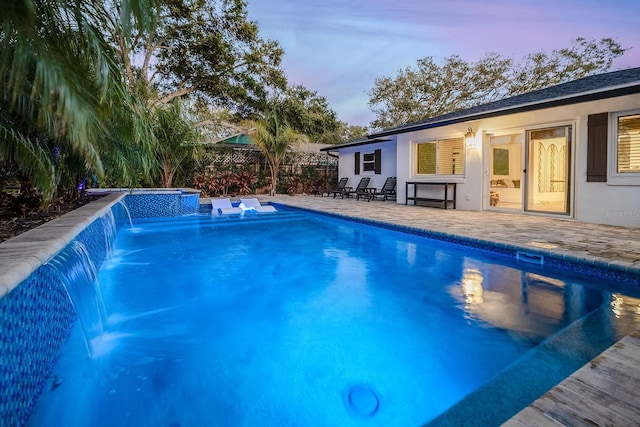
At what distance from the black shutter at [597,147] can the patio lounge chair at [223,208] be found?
8.68 metres

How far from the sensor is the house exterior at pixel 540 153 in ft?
21.0

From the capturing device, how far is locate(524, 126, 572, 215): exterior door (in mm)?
7758

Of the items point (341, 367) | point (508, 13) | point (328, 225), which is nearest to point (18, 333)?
point (341, 367)

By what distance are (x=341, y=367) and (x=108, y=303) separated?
9.44 ft

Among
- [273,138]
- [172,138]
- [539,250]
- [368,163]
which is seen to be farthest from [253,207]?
[539,250]

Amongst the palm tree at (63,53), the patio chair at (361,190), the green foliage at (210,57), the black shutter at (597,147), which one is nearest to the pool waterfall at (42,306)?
the palm tree at (63,53)

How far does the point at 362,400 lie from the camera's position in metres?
2.30

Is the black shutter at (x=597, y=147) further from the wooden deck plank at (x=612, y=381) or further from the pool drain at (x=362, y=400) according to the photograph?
the pool drain at (x=362, y=400)

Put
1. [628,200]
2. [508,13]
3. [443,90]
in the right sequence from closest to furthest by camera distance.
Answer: [628,200], [508,13], [443,90]

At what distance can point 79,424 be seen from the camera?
2.02m

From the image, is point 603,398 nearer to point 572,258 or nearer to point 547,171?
point 572,258

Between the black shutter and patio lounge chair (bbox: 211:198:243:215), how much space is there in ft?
28.5

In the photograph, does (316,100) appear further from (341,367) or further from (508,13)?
(341,367)

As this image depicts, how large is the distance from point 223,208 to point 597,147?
936 cm
